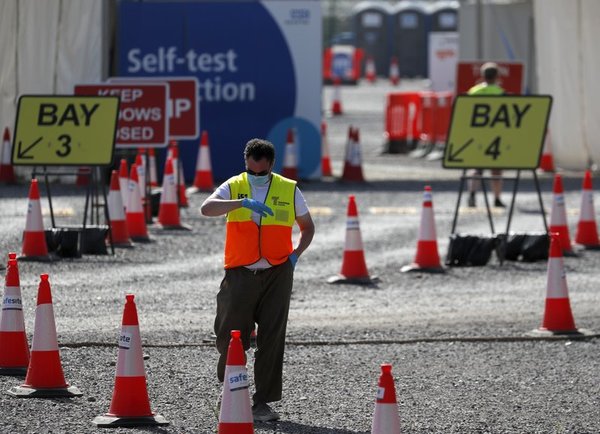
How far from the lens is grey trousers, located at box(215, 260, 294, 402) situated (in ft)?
30.2

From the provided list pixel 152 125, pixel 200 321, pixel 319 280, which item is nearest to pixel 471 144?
pixel 319 280

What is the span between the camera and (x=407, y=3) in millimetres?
63094

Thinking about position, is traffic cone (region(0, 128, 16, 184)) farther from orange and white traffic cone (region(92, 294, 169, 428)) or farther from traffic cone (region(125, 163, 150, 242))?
orange and white traffic cone (region(92, 294, 169, 428))

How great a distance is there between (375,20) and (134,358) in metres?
56.6

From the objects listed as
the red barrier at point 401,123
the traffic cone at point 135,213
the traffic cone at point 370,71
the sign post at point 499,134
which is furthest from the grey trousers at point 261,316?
the traffic cone at point 370,71

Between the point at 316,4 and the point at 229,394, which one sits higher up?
the point at 316,4

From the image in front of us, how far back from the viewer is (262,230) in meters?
9.27

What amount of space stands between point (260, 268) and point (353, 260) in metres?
5.72

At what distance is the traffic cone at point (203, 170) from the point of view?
22.6m

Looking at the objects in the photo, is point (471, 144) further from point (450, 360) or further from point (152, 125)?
point (450, 360)

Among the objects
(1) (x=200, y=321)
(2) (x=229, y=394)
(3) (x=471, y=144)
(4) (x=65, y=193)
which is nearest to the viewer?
(2) (x=229, y=394)

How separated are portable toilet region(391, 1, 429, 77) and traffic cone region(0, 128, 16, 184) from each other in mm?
40931

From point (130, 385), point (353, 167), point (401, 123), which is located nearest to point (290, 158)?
point (353, 167)

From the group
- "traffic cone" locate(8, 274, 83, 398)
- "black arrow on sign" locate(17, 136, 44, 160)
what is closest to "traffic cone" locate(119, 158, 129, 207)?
"black arrow on sign" locate(17, 136, 44, 160)
